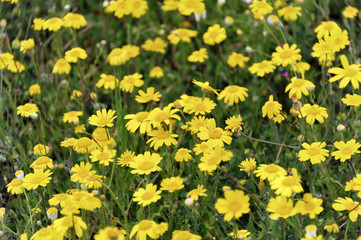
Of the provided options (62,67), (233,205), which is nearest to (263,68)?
(62,67)

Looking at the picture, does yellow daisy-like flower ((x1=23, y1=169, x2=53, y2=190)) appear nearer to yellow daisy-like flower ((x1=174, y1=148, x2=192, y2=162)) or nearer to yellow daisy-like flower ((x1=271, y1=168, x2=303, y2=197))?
yellow daisy-like flower ((x1=174, y1=148, x2=192, y2=162))

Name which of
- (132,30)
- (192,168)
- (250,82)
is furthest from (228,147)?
(132,30)

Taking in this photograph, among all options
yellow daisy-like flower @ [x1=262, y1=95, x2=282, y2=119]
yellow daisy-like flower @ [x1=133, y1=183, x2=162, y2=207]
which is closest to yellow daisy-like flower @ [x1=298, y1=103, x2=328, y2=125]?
yellow daisy-like flower @ [x1=262, y1=95, x2=282, y2=119]

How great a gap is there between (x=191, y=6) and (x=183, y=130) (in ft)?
2.66

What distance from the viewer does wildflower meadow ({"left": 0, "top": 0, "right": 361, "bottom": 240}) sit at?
6.11 feet

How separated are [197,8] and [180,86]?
0.49 metres

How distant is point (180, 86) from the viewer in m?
3.19

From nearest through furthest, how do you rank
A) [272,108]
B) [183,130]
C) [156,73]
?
[272,108]
[183,130]
[156,73]

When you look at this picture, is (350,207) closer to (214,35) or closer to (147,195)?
(147,195)

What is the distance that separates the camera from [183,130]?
2684 millimetres

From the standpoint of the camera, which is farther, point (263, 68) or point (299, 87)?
point (263, 68)

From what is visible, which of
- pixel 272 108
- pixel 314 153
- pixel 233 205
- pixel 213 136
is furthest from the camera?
pixel 272 108

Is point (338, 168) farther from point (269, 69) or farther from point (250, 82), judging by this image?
point (250, 82)

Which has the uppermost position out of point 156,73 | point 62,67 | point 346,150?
point 62,67
